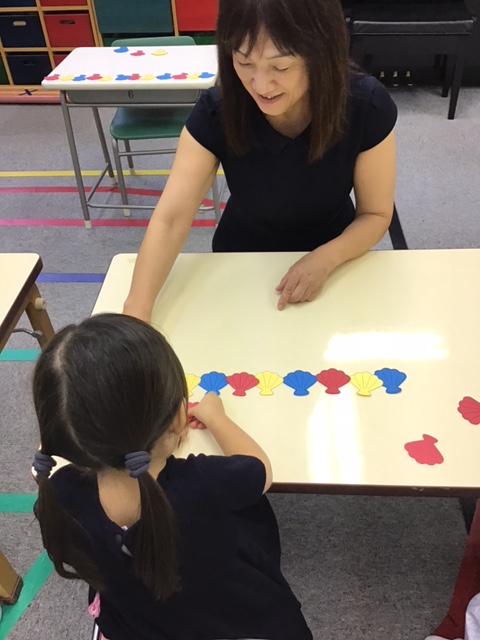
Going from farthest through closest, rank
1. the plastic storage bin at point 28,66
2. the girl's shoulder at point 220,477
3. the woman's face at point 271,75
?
the plastic storage bin at point 28,66 → the woman's face at point 271,75 → the girl's shoulder at point 220,477

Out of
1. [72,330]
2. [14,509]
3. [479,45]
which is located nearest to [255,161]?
[72,330]

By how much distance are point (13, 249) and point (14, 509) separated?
141 centimetres

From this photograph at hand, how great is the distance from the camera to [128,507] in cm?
75

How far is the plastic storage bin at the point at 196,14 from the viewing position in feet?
12.1

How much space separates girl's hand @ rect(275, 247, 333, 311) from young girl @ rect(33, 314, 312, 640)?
1.06 feet

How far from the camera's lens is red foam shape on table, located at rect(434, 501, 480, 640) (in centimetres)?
118

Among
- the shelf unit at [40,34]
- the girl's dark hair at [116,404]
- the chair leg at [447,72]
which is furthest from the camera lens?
the shelf unit at [40,34]

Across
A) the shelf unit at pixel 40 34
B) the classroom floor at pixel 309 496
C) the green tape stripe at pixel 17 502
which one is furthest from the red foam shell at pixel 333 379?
the shelf unit at pixel 40 34

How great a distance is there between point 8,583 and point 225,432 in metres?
0.89

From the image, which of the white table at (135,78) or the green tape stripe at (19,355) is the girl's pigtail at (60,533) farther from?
the white table at (135,78)

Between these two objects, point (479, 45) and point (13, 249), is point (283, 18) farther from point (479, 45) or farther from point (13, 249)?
point (479, 45)

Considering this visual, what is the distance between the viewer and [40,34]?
3873 millimetres

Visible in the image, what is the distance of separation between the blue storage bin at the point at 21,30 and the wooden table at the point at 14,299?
311cm

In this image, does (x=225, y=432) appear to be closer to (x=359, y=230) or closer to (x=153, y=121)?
(x=359, y=230)
